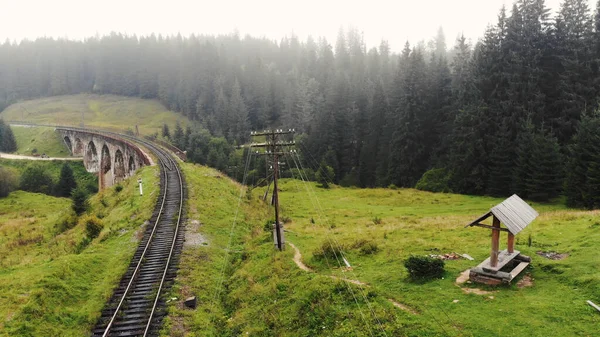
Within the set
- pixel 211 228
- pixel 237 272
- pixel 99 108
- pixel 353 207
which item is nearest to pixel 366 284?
pixel 237 272

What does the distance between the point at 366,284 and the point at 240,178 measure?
6311cm

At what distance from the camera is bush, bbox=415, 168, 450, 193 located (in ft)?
198

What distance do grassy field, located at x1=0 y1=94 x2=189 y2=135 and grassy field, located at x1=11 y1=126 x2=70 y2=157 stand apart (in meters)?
17.9

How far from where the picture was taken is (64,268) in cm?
2334

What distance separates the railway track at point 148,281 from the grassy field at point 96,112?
115m

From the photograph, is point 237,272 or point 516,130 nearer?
point 237,272

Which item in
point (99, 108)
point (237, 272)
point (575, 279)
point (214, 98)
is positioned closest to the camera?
point (575, 279)

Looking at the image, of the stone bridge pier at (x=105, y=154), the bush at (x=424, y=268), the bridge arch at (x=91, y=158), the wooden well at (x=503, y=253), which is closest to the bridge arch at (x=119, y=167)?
the stone bridge pier at (x=105, y=154)

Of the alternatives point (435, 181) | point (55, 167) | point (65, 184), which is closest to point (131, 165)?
point (65, 184)

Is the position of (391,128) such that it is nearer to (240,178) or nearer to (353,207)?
(240,178)

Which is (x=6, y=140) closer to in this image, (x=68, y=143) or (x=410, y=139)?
(x=68, y=143)

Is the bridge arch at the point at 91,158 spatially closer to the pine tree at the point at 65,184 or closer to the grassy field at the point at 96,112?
the pine tree at the point at 65,184

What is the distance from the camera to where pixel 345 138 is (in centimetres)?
9106

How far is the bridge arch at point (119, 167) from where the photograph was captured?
3206 inches
